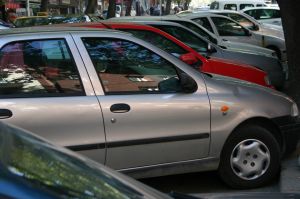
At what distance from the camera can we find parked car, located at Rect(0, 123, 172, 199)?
161 cm

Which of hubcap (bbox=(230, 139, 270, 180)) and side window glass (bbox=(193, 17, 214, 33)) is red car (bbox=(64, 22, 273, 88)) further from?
side window glass (bbox=(193, 17, 214, 33))

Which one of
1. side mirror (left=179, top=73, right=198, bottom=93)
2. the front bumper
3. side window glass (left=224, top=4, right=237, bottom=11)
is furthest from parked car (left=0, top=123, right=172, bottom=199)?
side window glass (left=224, top=4, right=237, bottom=11)

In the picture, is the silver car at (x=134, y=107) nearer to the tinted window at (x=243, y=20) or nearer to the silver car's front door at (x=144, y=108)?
the silver car's front door at (x=144, y=108)

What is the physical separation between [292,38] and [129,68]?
3.47 metres

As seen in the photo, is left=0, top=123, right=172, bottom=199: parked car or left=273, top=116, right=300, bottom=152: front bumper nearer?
left=0, top=123, right=172, bottom=199: parked car

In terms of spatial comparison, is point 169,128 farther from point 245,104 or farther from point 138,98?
point 245,104

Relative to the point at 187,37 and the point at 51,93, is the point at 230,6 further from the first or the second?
the point at 51,93

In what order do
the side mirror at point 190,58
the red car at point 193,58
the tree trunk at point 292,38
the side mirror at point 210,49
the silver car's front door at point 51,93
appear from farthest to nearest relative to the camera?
the side mirror at point 210,49, the tree trunk at point 292,38, the red car at point 193,58, the side mirror at point 190,58, the silver car's front door at point 51,93

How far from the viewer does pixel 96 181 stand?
2.02 m

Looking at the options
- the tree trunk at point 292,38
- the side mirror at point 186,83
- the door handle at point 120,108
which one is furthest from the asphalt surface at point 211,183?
the tree trunk at point 292,38

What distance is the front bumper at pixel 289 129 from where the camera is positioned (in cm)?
531

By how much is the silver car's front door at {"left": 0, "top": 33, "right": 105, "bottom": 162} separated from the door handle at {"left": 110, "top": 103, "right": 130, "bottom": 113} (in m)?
0.12

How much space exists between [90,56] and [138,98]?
1.71 ft

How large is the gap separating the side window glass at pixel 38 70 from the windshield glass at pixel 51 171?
2249 millimetres
